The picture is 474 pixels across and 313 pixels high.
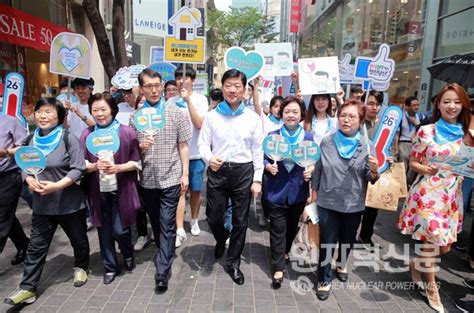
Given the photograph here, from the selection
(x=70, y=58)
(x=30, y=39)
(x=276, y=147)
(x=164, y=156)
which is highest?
(x=30, y=39)

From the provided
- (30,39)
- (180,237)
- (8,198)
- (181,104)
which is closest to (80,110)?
(181,104)

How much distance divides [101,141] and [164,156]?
1.96ft

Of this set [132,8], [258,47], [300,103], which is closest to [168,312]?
[300,103]

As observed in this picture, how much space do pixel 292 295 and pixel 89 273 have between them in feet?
→ 6.74

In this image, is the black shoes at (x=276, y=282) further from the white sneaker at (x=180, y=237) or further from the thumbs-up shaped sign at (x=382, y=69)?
the thumbs-up shaped sign at (x=382, y=69)

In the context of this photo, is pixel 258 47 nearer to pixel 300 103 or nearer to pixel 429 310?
pixel 300 103

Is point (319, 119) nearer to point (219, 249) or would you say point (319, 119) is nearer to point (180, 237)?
point (219, 249)

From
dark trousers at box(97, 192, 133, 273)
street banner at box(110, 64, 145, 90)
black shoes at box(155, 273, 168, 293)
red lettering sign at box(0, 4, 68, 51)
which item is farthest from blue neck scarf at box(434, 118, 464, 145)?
red lettering sign at box(0, 4, 68, 51)

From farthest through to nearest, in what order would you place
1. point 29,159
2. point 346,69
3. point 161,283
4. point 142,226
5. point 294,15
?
point 294,15
point 346,69
point 142,226
point 161,283
point 29,159

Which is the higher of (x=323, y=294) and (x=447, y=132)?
(x=447, y=132)

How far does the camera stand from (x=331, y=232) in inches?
124

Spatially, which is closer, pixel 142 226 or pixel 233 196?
pixel 233 196

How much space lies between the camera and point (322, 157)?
3088 mm

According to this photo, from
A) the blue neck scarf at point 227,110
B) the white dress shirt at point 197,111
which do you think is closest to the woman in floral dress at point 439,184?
the blue neck scarf at point 227,110
